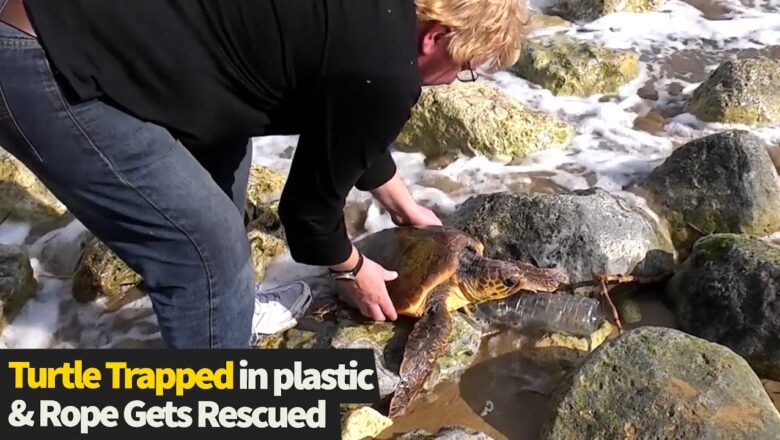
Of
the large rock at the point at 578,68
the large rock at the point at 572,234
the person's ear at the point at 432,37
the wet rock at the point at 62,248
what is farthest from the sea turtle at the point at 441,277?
the large rock at the point at 578,68

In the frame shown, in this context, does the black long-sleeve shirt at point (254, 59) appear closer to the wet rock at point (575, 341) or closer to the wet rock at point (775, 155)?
the wet rock at point (575, 341)

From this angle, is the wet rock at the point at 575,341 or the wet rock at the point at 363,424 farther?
the wet rock at the point at 575,341

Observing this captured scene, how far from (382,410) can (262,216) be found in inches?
50.7

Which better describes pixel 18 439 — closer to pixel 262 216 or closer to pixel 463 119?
pixel 262 216

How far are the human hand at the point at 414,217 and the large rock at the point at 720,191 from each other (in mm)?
1179

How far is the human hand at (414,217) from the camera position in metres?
3.19

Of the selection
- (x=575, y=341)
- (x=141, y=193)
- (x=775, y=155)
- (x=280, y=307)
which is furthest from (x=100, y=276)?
(x=775, y=155)

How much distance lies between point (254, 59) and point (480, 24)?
533mm

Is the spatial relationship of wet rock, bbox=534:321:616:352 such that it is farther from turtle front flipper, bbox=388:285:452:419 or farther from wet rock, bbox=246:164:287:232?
wet rock, bbox=246:164:287:232

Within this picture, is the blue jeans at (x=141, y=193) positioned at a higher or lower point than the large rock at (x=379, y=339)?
higher

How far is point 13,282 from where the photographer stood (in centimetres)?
325

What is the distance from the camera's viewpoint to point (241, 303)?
227 centimetres

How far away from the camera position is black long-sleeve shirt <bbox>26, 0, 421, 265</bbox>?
5.47 ft

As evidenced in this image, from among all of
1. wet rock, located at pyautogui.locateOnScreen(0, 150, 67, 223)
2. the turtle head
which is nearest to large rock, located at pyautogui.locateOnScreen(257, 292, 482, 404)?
the turtle head
